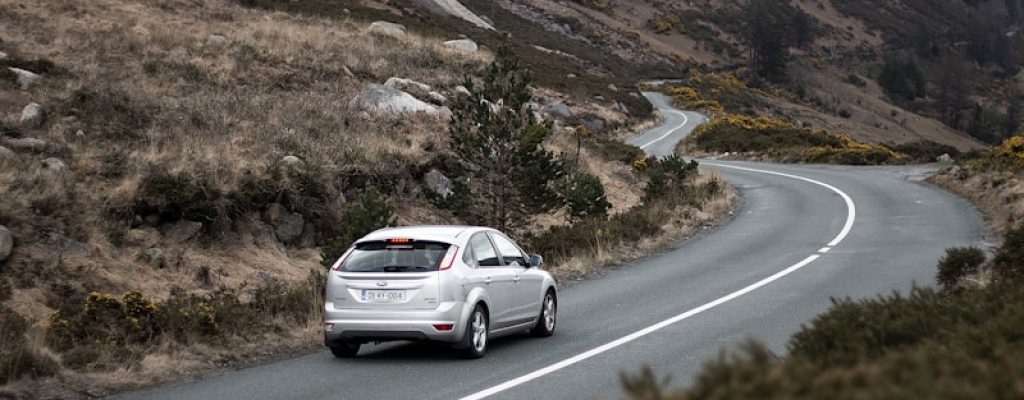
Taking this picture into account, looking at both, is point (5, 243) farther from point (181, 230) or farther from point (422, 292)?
point (422, 292)

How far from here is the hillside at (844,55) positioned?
113312mm

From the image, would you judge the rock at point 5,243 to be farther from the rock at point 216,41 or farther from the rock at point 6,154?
the rock at point 216,41

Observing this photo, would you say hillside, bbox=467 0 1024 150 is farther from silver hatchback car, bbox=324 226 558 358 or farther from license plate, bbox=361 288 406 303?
license plate, bbox=361 288 406 303

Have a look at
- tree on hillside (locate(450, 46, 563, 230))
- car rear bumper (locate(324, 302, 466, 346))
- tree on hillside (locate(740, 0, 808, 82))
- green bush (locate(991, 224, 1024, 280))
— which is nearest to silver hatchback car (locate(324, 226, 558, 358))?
car rear bumper (locate(324, 302, 466, 346))

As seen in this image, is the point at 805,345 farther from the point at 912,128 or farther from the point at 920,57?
the point at 920,57

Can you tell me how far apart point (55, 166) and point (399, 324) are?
9919mm

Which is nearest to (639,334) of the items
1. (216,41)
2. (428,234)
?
(428,234)

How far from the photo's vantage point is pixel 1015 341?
191 inches

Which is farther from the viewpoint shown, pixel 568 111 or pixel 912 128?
pixel 912 128

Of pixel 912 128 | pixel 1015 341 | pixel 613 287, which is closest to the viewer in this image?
pixel 1015 341

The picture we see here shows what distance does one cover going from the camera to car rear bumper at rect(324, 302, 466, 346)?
10.2m

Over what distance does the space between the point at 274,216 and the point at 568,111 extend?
34.9m

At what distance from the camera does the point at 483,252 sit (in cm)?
1151

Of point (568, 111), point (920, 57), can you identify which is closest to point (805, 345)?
point (568, 111)
